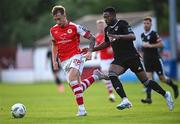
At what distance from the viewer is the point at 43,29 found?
69.1m

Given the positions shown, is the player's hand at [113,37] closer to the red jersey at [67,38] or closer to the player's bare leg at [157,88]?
the red jersey at [67,38]

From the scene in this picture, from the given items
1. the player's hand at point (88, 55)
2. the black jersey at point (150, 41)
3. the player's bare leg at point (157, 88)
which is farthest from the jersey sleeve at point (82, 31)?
the black jersey at point (150, 41)

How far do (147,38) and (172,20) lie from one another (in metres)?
22.6

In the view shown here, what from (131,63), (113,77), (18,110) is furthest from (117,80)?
(18,110)

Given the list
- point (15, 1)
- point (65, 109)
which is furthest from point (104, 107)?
point (15, 1)

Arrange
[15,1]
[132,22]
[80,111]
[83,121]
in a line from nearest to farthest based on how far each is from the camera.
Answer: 1. [83,121]
2. [80,111]
3. [132,22]
4. [15,1]

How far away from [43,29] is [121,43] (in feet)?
174

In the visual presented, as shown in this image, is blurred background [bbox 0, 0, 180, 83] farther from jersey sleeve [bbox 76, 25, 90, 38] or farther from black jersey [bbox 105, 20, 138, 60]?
jersey sleeve [bbox 76, 25, 90, 38]

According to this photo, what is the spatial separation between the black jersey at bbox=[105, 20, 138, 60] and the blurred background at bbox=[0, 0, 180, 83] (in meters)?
17.3

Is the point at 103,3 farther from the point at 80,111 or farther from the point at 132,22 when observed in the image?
the point at 80,111

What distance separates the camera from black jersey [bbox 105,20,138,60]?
1642 cm

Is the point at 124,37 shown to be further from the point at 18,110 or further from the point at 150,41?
the point at 150,41

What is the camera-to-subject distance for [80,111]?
16125mm

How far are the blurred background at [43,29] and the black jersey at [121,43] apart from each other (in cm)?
1734
